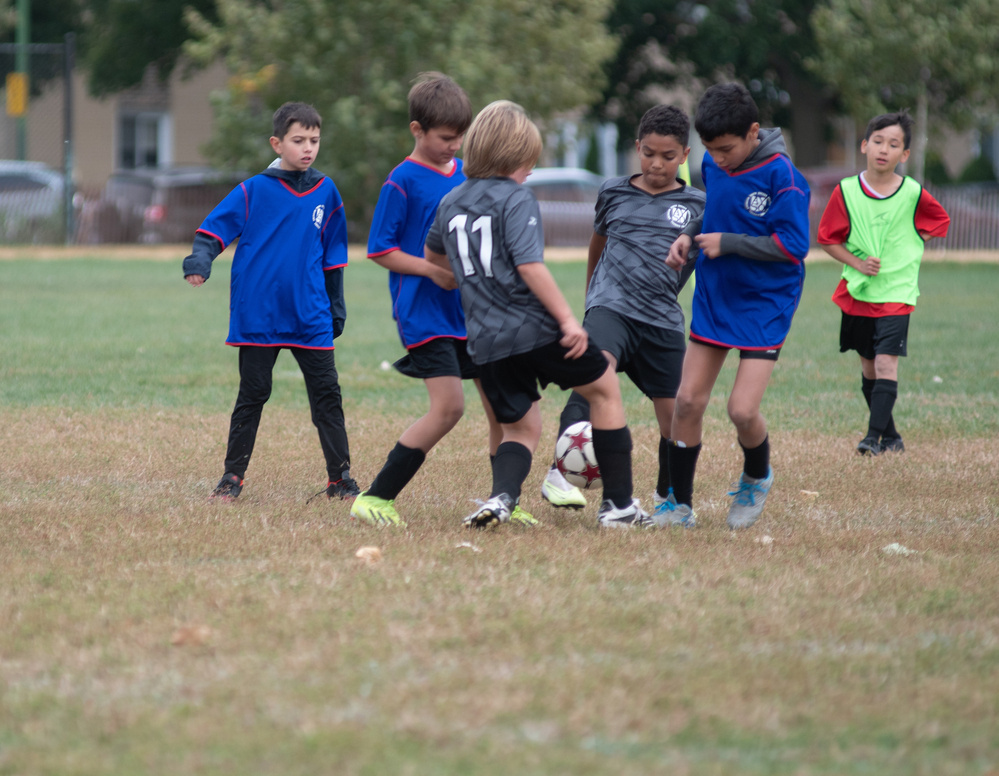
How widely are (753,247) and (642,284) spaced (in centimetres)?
57

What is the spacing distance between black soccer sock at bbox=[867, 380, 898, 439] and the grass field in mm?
263

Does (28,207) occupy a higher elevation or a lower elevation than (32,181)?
lower

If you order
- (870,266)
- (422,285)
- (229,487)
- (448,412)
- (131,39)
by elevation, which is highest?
(131,39)

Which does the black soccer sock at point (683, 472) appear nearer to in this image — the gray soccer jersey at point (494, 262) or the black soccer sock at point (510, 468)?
the black soccer sock at point (510, 468)

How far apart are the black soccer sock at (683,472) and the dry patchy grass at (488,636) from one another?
0.16 metres

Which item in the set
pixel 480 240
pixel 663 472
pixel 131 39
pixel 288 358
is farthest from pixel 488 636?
pixel 131 39

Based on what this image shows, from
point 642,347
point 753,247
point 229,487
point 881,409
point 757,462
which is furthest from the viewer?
point 881,409

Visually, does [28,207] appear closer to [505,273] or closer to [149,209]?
[149,209]

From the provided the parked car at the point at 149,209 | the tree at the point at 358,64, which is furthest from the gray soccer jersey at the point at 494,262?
the parked car at the point at 149,209

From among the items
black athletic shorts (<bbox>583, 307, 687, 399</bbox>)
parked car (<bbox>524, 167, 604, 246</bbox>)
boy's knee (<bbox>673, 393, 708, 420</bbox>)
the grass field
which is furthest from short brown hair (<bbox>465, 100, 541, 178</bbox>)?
parked car (<bbox>524, 167, 604, 246</bbox>)

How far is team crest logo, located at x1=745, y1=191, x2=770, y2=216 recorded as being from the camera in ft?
15.3

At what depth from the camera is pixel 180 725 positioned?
2760mm

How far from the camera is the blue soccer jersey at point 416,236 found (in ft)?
15.4

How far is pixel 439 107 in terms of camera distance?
455 centimetres
